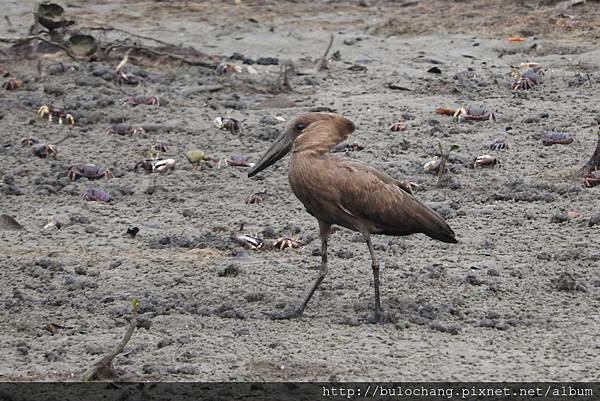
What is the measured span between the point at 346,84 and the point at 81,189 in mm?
2994

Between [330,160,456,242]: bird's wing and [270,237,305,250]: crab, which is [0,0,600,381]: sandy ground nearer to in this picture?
[270,237,305,250]: crab

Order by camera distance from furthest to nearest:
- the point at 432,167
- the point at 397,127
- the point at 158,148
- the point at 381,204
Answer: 1. the point at 397,127
2. the point at 158,148
3. the point at 432,167
4. the point at 381,204

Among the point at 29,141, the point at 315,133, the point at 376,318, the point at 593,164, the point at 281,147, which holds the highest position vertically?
the point at 315,133

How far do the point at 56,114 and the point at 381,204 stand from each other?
4.22 meters

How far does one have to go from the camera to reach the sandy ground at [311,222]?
18.6ft

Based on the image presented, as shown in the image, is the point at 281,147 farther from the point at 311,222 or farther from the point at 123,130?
the point at 123,130

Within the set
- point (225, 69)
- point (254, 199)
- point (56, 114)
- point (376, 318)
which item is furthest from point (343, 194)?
point (225, 69)

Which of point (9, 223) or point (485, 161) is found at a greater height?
point (485, 161)

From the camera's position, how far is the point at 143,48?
11250 millimetres

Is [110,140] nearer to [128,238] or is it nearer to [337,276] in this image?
[128,238]

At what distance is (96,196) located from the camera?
26.8 feet

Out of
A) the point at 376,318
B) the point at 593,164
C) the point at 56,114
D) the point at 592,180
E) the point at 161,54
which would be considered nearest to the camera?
the point at 376,318

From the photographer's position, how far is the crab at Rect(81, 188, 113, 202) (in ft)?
26.8

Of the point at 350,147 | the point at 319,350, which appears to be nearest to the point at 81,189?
the point at 350,147
